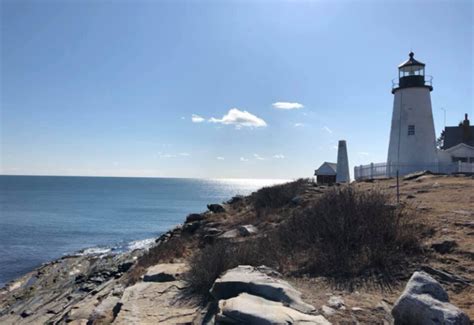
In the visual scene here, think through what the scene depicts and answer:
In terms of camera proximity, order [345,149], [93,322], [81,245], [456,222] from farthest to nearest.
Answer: [81,245] → [345,149] → [456,222] → [93,322]

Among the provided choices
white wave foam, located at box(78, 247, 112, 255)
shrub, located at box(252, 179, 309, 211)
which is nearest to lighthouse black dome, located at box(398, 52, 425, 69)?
shrub, located at box(252, 179, 309, 211)

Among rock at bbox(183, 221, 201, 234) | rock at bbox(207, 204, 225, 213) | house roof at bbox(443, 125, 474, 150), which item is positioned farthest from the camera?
house roof at bbox(443, 125, 474, 150)

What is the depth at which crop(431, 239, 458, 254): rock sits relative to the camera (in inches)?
253

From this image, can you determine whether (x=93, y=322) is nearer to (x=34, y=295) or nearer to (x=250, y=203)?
(x=250, y=203)

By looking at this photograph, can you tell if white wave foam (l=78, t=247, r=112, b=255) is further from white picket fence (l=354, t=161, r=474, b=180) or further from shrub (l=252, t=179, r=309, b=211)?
white picket fence (l=354, t=161, r=474, b=180)

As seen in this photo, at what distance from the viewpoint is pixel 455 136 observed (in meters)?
33.1

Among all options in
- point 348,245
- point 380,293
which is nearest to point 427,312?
point 380,293

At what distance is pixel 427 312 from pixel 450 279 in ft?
5.86

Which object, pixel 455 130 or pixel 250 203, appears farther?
pixel 455 130

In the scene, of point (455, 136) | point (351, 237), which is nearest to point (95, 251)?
point (351, 237)

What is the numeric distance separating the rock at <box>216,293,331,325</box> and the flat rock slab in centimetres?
101

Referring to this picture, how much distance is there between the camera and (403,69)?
27094 mm

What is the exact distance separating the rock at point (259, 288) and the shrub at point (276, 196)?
9.93 meters

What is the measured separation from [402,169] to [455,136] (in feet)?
41.3
